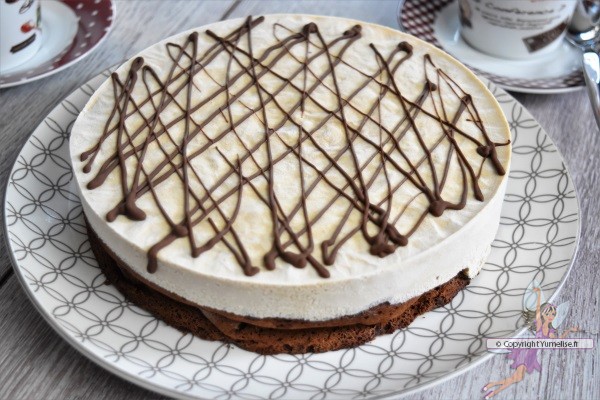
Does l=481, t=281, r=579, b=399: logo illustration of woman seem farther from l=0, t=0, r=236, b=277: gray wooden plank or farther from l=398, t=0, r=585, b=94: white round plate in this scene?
l=0, t=0, r=236, b=277: gray wooden plank

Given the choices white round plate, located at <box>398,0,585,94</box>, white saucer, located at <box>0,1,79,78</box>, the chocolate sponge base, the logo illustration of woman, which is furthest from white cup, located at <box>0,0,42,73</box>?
the logo illustration of woman

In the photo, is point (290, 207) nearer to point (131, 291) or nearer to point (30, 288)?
point (131, 291)

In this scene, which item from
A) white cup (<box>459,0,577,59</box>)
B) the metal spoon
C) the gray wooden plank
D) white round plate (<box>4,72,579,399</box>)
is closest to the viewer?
white round plate (<box>4,72,579,399</box>)

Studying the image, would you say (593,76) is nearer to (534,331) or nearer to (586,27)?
(586,27)

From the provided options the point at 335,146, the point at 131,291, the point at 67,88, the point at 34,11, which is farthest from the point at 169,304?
the point at 34,11

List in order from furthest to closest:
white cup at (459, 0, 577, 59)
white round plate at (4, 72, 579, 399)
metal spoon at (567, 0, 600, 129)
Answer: metal spoon at (567, 0, 600, 129)
white cup at (459, 0, 577, 59)
white round plate at (4, 72, 579, 399)

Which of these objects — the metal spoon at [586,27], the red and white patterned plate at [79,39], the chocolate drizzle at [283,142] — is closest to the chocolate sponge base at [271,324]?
the chocolate drizzle at [283,142]
